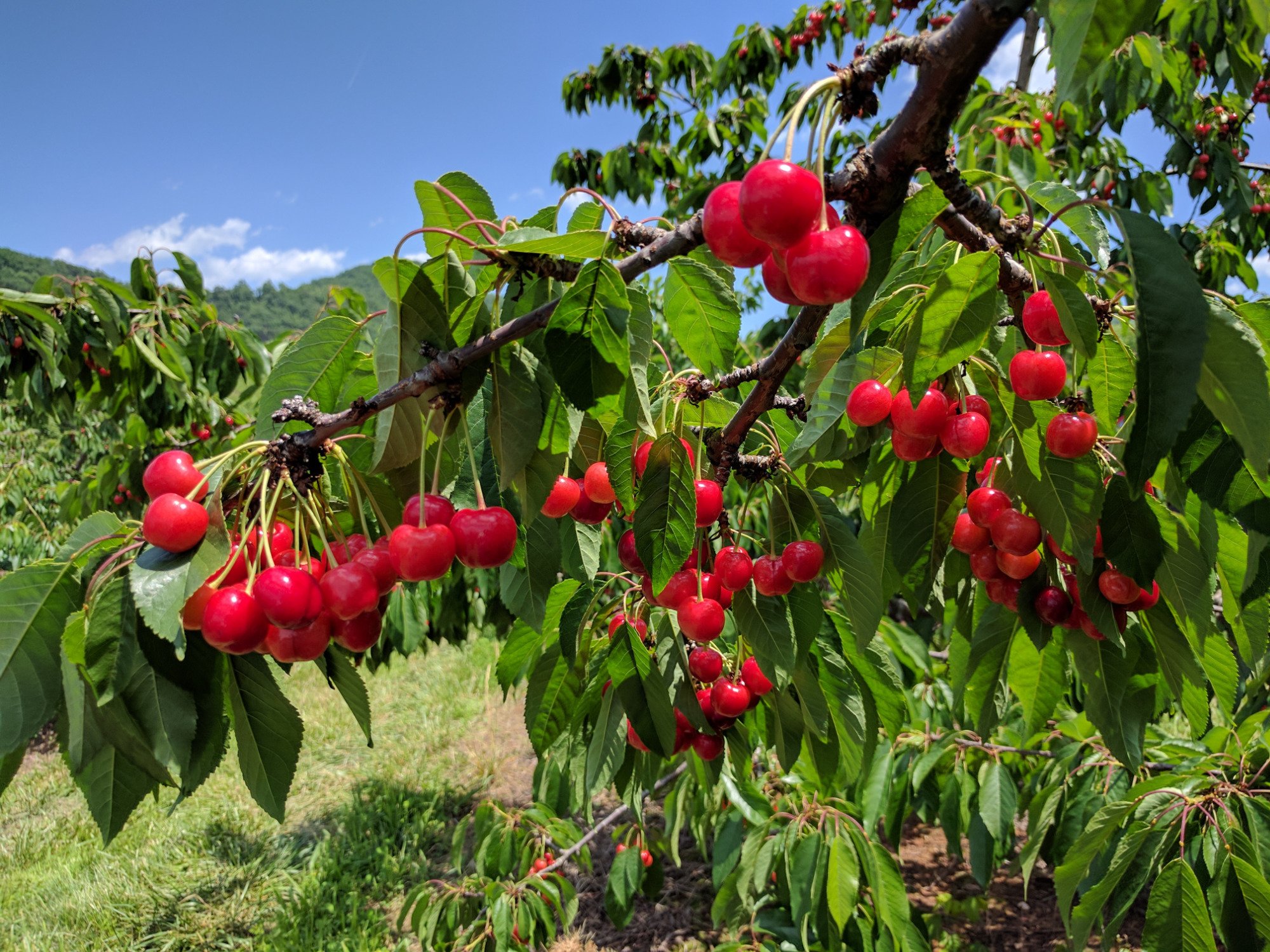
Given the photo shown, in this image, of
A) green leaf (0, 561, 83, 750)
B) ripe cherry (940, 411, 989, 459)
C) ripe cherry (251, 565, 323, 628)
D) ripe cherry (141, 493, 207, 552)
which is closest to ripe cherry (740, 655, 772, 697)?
ripe cherry (940, 411, 989, 459)

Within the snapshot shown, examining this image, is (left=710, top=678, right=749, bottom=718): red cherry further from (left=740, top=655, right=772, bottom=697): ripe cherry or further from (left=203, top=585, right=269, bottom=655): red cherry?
(left=203, top=585, right=269, bottom=655): red cherry

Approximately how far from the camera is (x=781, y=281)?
69 cm

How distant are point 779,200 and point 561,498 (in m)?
0.59

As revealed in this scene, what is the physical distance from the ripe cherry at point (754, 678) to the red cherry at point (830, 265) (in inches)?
34.9

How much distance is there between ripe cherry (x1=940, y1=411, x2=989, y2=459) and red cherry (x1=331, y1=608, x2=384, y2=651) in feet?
2.54

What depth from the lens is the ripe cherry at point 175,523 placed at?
785 mm

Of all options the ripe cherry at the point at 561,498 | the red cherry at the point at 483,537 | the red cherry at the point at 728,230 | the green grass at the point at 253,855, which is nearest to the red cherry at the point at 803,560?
the ripe cherry at the point at 561,498

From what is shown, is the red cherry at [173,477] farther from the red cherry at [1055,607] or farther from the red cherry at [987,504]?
the red cherry at [1055,607]

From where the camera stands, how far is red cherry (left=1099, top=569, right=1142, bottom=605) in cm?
95

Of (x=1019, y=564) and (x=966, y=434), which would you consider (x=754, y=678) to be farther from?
(x=966, y=434)

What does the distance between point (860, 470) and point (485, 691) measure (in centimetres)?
730

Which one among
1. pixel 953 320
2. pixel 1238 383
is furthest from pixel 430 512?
pixel 1238 383

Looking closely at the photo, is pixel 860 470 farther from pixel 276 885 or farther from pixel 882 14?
pixel 276 885

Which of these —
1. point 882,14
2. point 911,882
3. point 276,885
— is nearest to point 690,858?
point 911,882
